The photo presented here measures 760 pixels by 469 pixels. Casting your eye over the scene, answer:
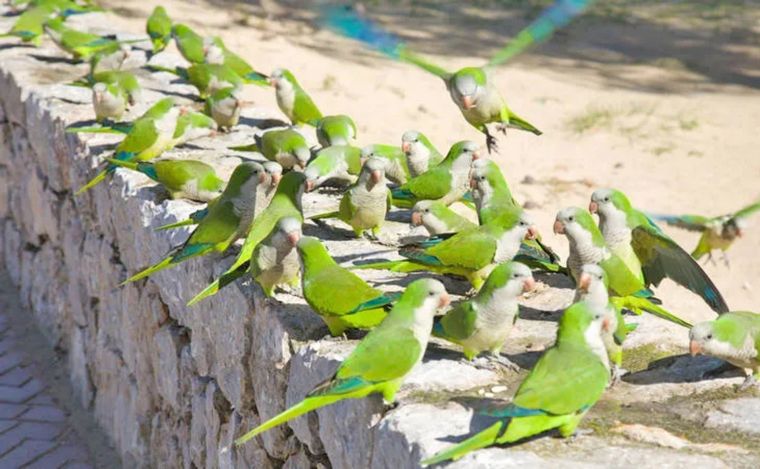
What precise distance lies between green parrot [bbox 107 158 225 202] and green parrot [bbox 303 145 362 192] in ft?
1.38

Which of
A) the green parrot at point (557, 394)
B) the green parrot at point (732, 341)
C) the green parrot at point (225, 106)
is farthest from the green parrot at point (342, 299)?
the green parrot at point (225, 106)

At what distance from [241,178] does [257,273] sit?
665 mm

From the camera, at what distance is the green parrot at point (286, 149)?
16.1ft

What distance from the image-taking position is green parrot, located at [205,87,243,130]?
18.5 feet

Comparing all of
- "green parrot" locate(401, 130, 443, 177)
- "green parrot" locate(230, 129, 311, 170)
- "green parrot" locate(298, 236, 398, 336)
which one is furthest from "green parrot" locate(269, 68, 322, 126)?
"green parrot" locate(298, 236, 398, 336)

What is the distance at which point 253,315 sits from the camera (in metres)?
3.81

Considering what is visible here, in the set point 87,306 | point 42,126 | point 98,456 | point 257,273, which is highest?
point 257,273

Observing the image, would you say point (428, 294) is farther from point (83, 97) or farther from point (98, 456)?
point (83, 97)

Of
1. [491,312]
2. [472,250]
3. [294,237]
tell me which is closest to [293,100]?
[294,237]

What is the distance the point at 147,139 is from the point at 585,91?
5977mm

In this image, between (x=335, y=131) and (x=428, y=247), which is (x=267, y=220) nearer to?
(x=428, y=247)

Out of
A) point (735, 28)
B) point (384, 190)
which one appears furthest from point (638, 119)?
point (384, 190)

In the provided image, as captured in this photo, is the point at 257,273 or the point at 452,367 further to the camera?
the point at 257,273

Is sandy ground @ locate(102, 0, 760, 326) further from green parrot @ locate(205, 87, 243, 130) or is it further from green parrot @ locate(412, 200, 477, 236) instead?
green parrot @ locate(412, 200, 477, 236)
